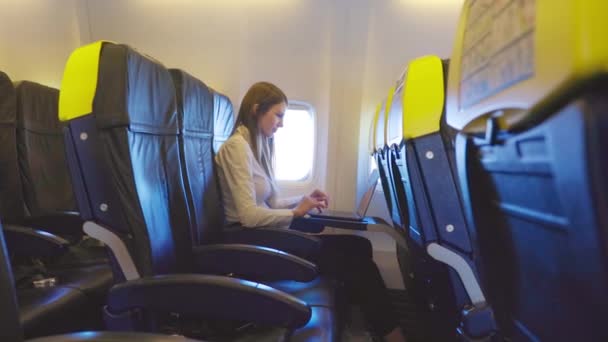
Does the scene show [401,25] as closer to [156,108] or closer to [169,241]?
[156,108]

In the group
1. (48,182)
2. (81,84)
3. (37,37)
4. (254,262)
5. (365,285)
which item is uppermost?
(37,37)

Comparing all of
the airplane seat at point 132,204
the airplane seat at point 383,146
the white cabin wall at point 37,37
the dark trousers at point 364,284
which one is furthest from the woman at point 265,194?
the white cabin wall at point 37,37

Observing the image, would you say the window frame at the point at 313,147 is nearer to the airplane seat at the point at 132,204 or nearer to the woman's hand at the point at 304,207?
the woman's hand at the point at 304,207

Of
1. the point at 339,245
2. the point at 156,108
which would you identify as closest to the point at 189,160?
the point at 156,108

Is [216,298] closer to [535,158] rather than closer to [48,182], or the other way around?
[535,158]

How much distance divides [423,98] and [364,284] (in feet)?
3.63

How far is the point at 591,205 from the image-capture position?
10.3 inches

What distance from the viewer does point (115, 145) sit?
0.94 metres

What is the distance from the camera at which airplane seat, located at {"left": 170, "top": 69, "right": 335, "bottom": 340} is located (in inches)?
52.4

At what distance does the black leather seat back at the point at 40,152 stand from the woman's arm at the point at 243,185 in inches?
42.2

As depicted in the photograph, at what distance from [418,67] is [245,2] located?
1.87 m

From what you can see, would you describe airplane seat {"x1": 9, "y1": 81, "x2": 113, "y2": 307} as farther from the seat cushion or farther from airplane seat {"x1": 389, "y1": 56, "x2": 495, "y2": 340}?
airplane seat {"x1": 389, "y1": 56, "x2": 495, "y2": 340}

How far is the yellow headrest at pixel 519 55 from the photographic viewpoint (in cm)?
25

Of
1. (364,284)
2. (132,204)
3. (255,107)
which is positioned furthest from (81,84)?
(364,284)
